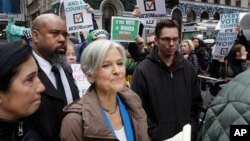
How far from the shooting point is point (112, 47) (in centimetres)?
189

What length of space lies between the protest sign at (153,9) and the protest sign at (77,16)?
0.83 metres

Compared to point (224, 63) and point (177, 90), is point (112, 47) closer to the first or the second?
point (177, 90)

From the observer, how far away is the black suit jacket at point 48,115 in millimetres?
1848

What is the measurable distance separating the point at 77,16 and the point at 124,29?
83cm

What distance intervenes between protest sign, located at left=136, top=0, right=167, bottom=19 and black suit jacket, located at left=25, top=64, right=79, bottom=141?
3514 millimetres

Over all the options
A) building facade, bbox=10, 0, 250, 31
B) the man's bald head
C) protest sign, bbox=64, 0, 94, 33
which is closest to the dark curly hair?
the man's bald head

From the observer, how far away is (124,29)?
15.9 ft

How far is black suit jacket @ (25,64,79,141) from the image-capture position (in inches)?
72.8

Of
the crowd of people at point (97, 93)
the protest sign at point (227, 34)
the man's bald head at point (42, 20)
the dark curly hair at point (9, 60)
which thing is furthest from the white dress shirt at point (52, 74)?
the protest sign at point (227, 34)

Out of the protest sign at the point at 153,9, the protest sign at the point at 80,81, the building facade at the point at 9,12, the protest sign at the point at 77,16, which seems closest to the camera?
the protest sign at the point at 80,81

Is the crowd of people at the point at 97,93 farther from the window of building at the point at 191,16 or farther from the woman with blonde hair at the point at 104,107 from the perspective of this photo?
the window of building at the point at 191,16

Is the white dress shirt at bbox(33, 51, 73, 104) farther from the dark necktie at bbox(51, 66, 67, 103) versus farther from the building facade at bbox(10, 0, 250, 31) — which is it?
the building facade at bbox(10, 0, 250, 31)

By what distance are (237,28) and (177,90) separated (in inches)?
133

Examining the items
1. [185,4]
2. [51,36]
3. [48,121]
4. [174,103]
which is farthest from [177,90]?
[185,4]
